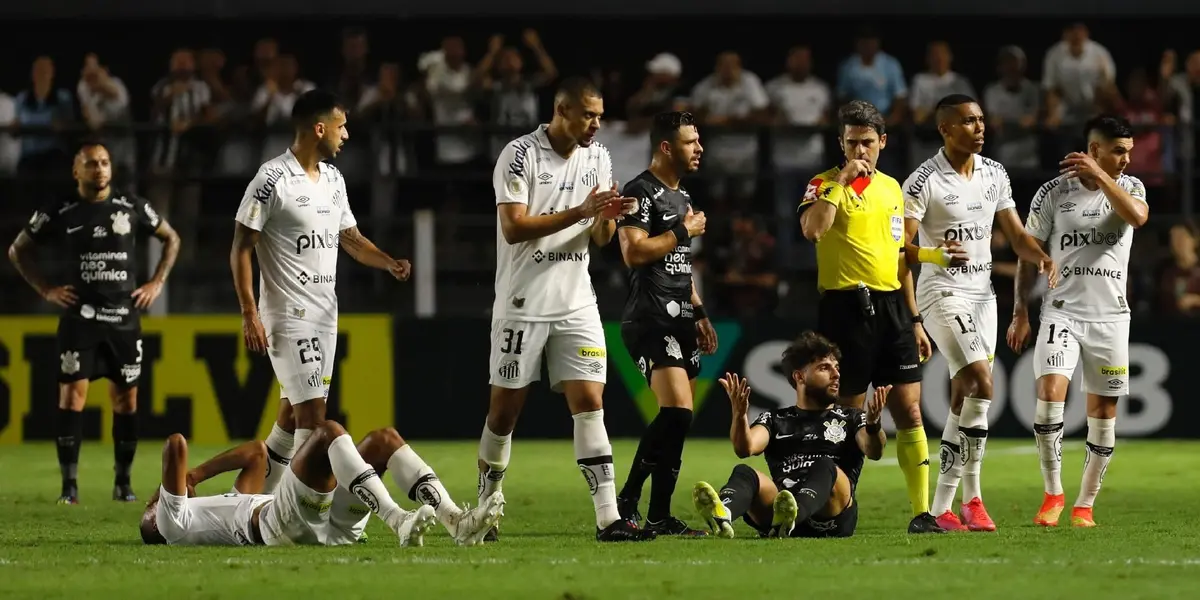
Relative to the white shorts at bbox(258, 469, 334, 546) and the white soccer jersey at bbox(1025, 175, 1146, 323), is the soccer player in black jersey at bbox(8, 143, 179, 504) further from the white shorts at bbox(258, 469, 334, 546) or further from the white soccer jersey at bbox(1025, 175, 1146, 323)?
the white soccer jersey at bbox(1025, 175, 1146, 323)

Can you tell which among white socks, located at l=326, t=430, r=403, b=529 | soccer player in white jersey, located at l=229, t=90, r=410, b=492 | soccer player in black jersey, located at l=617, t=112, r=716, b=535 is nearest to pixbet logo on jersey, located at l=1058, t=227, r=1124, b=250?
soccer player in black jersey, located at l=617, t=112, r=716, b=535

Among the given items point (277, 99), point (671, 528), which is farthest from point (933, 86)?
point (671, 528)

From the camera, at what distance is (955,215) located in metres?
9.73

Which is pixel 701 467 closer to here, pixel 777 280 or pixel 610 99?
pixel 777 280

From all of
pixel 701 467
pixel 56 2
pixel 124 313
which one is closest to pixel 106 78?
pixel 56 2

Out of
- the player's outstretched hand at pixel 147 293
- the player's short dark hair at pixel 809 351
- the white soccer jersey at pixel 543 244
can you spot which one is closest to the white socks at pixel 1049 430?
the player's short dark hair at pixel 809 351

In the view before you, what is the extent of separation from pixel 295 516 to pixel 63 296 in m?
4.83

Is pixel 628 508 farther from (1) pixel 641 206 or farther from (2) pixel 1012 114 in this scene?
(2) pixel 1012 114

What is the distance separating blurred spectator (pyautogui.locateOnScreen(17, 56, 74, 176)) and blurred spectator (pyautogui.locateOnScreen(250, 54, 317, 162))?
189 centimetres

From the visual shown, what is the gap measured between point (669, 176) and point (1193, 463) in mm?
6667

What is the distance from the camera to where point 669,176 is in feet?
30.6

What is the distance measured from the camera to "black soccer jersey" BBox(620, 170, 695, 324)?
921cm

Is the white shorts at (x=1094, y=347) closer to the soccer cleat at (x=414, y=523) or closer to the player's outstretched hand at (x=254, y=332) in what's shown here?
the soccer cleat at (x=414, y=523)

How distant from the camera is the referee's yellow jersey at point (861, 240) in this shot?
9.29 metres
